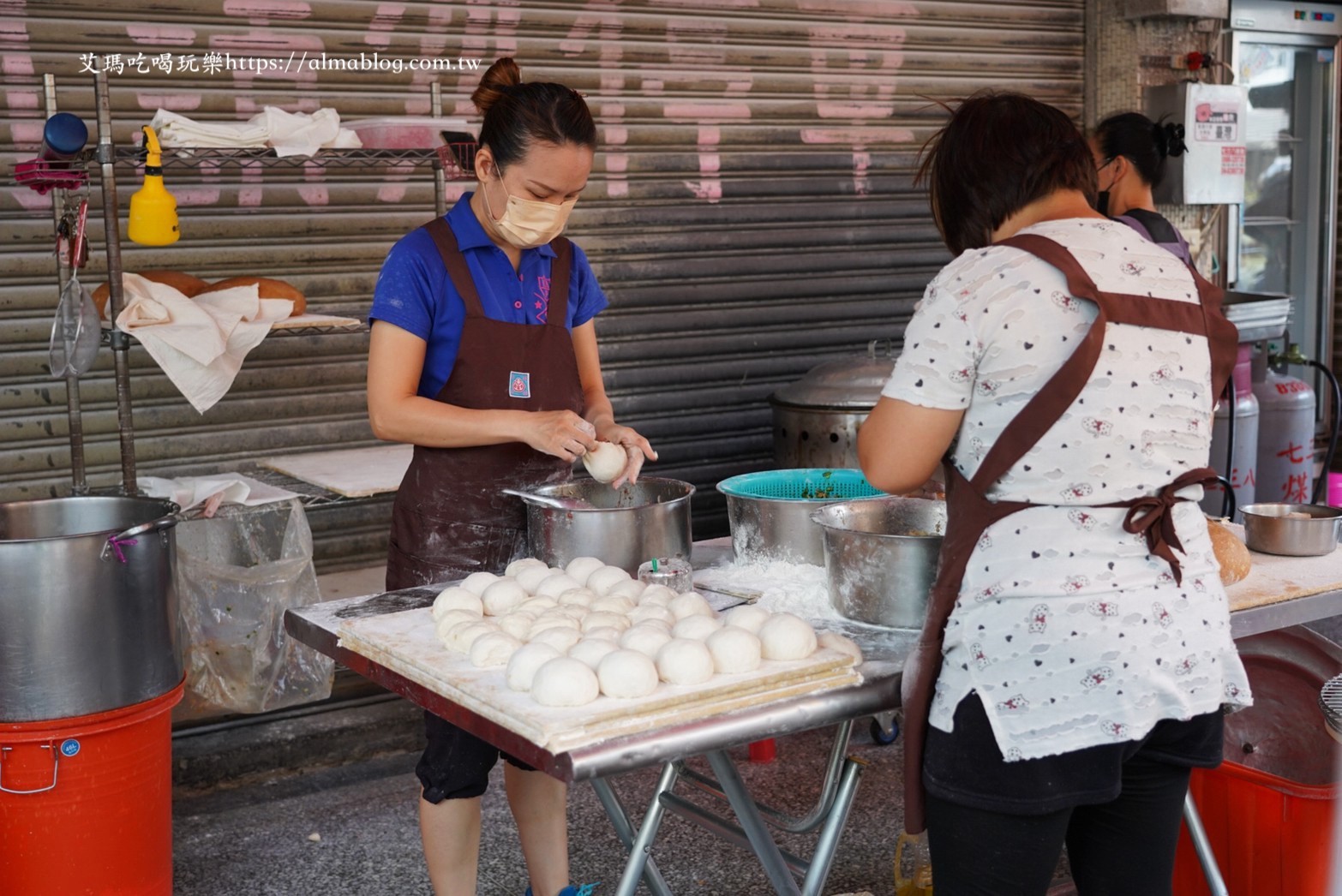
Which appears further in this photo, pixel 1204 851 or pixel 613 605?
pixel 1204 851

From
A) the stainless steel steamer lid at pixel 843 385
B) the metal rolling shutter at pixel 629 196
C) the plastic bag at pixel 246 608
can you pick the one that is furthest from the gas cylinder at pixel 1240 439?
the plastic bag at pixel 246 608

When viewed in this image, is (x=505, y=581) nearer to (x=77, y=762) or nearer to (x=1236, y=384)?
(x=77, y=762)

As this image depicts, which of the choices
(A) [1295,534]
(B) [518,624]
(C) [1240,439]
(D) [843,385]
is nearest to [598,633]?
(B) [518,624]

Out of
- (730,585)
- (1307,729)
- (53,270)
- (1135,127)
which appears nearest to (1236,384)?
(1135,127)

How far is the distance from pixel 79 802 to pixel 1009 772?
2.34m

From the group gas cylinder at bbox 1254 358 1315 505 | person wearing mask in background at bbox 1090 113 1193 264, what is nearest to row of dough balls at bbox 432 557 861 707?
person wearing mask in background at bbox 1090 113 1193 264

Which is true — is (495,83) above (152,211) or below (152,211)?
above

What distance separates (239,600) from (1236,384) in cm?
458

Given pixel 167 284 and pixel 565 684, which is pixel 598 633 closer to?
pixel 565 684

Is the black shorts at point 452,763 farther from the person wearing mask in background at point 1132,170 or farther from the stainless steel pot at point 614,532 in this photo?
the person wearing mask in background at point 1132,170

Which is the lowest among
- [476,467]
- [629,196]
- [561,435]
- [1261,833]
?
[1261,833]

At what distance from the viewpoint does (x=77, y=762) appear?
3.24m

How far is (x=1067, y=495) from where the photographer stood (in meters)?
2.11

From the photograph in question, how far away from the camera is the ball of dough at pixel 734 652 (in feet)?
7.28
